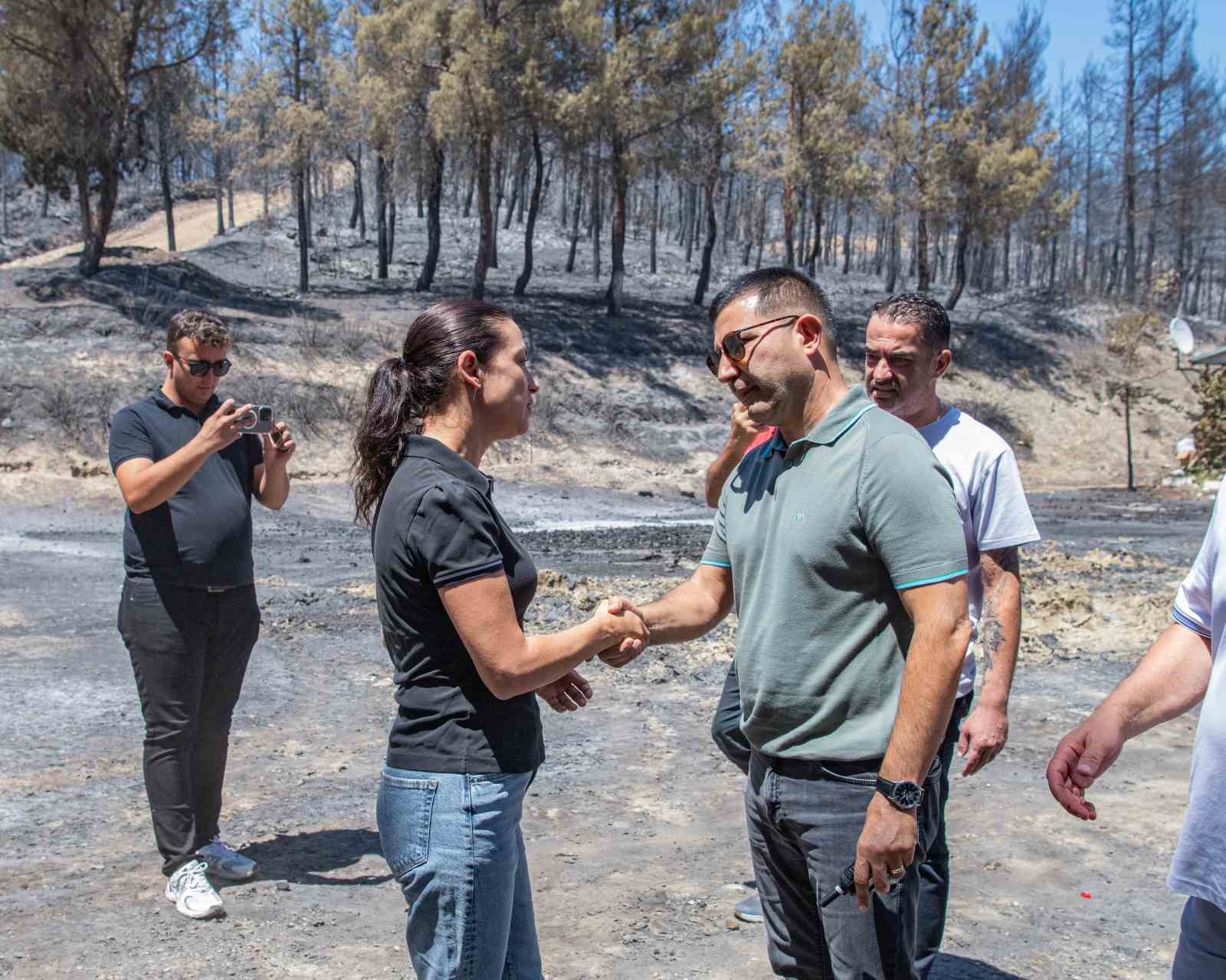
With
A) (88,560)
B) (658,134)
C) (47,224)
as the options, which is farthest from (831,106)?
(47,224)

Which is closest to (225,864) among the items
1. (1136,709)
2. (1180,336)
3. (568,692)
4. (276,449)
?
(276,449)

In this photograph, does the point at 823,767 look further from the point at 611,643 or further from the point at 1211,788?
the point at 1211,788

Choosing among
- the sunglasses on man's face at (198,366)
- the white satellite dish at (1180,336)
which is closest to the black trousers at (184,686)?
the sunglasses on man's face at (198,366)

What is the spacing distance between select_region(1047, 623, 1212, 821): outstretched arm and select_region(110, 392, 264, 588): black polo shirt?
2.87 meters

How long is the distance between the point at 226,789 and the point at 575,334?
2446 cm

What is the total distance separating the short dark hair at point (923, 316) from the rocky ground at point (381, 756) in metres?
1.98

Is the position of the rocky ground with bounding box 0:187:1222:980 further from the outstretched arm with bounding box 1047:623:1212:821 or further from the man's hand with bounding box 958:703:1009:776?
the outstretched arm with bounding box 1047:623:1212:821

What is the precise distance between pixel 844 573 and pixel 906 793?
0.42 meters

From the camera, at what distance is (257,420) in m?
4.11

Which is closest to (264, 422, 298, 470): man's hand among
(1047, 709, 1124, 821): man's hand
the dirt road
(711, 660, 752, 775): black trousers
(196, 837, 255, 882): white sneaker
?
(196, 837, 255, 882): white sneaker

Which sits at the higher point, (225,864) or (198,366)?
(198,366)

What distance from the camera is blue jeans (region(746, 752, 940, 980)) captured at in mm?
2246

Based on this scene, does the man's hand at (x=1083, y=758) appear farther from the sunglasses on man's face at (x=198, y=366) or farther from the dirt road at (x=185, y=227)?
the dirt road at (x=185, y=227)

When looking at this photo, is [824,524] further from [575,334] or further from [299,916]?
[575,334]
